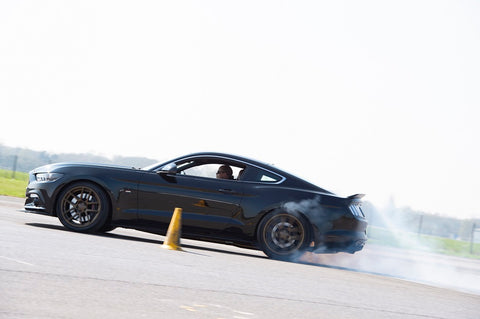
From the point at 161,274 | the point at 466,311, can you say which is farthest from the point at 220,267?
the point at 466,311

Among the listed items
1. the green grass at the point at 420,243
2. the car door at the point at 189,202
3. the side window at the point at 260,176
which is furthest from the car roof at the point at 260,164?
the green grass at the point at 420,243

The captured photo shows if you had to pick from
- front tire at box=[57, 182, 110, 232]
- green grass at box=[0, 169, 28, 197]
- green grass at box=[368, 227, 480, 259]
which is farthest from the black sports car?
green grass at box=[368, 227, 480, 259]

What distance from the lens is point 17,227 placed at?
10.1 metres

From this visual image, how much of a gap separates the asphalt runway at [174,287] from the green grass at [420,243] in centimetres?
2156

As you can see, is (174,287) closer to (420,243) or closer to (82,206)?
(82,206)

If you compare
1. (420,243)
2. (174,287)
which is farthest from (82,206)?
(420,243)

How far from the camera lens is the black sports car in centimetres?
1030

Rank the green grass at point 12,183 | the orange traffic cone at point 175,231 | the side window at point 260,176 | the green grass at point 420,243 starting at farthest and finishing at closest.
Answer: the green grass at point 420,243 → the green grass at point 12,183 → the side window at point 260,176 → the orange traffic cone at point 175,231

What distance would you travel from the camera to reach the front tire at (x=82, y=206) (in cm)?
1029

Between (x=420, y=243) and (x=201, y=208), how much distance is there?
78.7ft

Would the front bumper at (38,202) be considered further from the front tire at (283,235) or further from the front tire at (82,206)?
the front tire at (283,235)

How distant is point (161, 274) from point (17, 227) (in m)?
3.74

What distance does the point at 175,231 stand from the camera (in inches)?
381

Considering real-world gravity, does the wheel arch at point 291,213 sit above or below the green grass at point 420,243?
above
